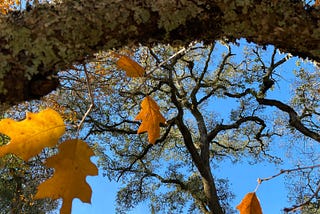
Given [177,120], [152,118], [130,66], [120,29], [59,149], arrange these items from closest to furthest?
1. [120,29]
2. [59,149]
3. [130,66]
4. [152,118]
5. [177,120]

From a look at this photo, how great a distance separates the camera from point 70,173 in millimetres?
1111

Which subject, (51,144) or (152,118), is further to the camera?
(152,118)

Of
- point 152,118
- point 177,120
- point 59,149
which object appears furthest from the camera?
point 177,120

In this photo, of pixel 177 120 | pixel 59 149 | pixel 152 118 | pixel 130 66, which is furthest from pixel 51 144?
pixel 177 120

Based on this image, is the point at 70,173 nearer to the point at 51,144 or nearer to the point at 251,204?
the point at 51,144

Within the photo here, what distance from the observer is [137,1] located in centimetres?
96

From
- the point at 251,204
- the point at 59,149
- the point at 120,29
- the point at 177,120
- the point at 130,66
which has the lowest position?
the point at 251,204

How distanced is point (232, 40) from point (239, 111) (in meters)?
9.23

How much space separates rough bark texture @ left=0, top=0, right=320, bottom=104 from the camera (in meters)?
0.89

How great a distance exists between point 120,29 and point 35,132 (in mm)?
362

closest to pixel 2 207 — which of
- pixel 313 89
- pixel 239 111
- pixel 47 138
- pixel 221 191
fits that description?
pixel 221 191

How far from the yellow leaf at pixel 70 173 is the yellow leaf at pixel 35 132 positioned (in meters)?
0.04

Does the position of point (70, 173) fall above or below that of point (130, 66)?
below

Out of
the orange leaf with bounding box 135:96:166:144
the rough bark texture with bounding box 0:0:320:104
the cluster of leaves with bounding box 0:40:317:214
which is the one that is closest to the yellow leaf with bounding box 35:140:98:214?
the rough bark texture with bounding box 0:0:320:104
